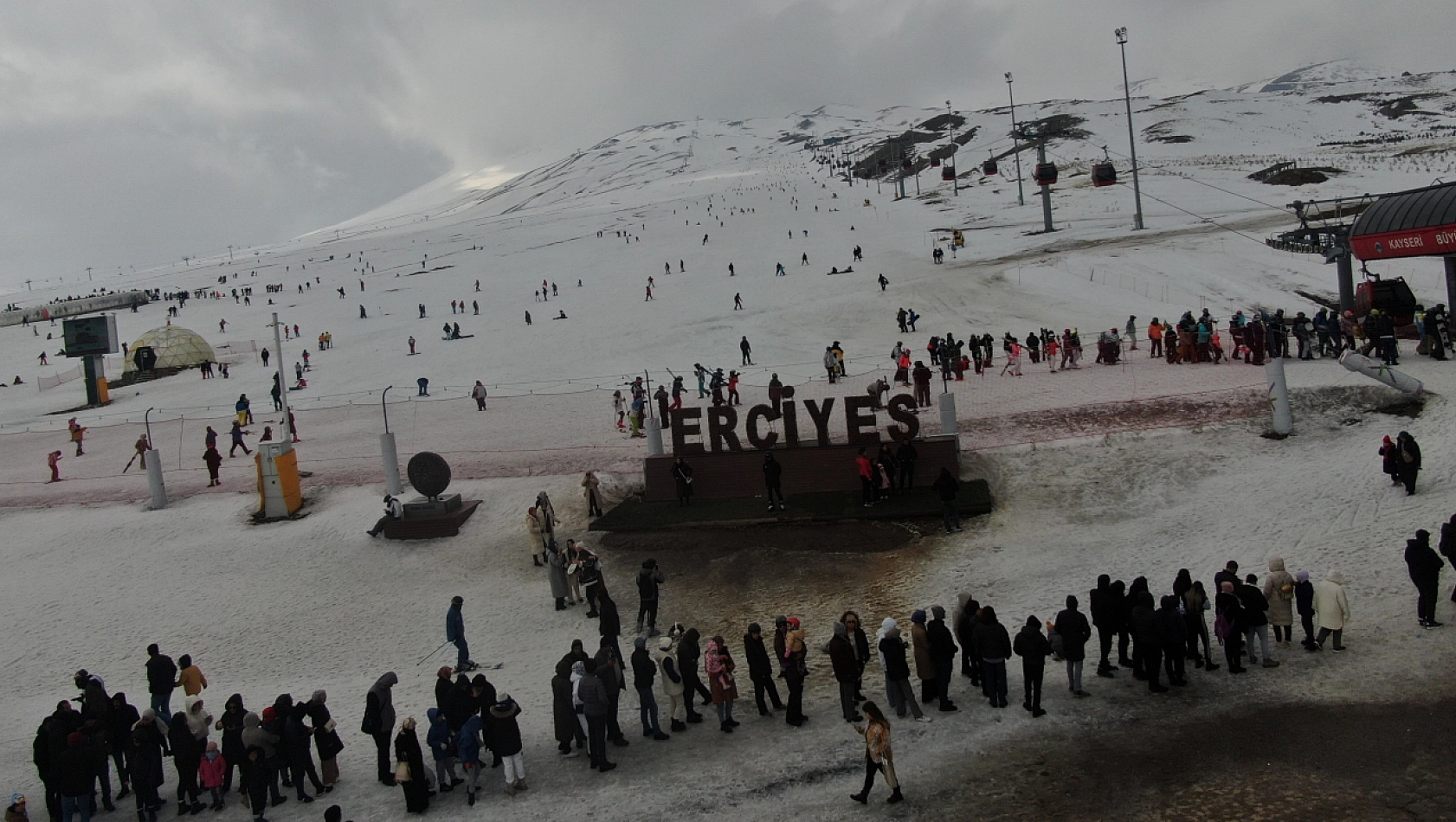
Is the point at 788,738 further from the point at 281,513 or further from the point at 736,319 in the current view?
the point at 736,319

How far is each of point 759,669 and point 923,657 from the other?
1916 millimetres

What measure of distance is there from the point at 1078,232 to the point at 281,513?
4617 cm

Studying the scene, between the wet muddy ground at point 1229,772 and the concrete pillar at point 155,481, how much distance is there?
806 inches

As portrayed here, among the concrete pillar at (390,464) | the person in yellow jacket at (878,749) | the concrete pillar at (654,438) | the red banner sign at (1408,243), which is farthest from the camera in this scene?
the red banner sign at (1408,243)

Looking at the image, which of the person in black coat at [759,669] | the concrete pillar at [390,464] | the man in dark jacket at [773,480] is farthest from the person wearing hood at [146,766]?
the man in dark jacket at [773,480]

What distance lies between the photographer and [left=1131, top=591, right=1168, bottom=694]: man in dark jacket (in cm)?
1073

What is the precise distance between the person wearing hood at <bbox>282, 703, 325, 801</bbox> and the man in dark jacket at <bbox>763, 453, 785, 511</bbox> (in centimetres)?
996

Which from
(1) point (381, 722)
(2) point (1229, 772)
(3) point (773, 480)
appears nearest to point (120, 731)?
(1) point (381, 722)

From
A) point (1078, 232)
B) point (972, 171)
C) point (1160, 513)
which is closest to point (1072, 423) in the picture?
point (1160, 513)

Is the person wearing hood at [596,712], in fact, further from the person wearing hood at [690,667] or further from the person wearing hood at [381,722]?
the person wearing hood at [381,722]

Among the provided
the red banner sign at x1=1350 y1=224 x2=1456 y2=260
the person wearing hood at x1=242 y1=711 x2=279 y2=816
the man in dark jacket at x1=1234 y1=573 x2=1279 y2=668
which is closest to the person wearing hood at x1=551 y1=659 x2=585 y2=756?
the person wearing hood at x1=242 y1=711 x2=279 y2=816

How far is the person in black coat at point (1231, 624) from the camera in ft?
35.6

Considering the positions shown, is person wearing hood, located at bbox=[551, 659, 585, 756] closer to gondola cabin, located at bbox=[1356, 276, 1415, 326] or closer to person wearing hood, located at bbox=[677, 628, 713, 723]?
person wearing hood, located at bbox=[677, 628, 713, 723]

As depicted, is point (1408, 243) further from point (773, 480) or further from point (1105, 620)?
point (1105, 620)
